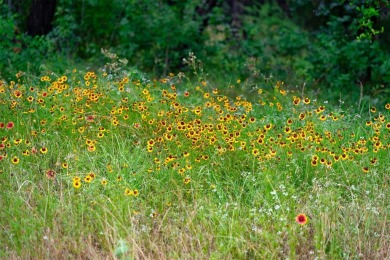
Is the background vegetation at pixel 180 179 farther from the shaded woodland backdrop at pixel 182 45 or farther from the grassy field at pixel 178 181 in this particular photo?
the shaded woodland backdrop at pixel 182 45

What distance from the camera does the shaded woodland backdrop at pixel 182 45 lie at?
29.8 ft

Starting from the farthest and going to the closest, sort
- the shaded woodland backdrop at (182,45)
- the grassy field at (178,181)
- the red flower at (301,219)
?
the shaded woodland backdrop at (182,45) → the grassy field at (178,181) → the red flower at (301,219)

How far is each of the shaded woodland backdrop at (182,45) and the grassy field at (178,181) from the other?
2.54 m

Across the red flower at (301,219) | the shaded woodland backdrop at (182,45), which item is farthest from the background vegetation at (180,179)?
the shaded woodland backdrop at (182,45)

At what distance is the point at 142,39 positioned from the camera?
1011 cm

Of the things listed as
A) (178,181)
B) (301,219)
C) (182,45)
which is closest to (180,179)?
(178,181)

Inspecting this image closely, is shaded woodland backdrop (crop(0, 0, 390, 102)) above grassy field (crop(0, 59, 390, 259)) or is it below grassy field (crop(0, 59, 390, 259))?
below

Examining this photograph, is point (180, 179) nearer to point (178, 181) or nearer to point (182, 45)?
point (178, 181)

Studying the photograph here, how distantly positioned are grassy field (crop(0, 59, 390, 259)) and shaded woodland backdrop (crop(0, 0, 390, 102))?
254 centimetres

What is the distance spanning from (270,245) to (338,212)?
0.58 meters

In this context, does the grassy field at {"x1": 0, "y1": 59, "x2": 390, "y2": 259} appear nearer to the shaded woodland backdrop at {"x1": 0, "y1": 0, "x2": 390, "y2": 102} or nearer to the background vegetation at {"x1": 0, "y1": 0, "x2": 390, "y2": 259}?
the background vegetation at {"x1": 0, "y1": 0, "x2": 390, "y2": 259}

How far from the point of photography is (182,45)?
10445mm

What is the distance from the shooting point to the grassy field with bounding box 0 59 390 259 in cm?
435

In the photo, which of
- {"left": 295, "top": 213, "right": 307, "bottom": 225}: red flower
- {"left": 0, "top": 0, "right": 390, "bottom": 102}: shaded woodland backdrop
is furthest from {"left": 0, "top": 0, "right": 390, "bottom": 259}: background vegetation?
{"left": 0, "top": 0, "right": 390, "bottom": 102}: shaded woodland backdrop
